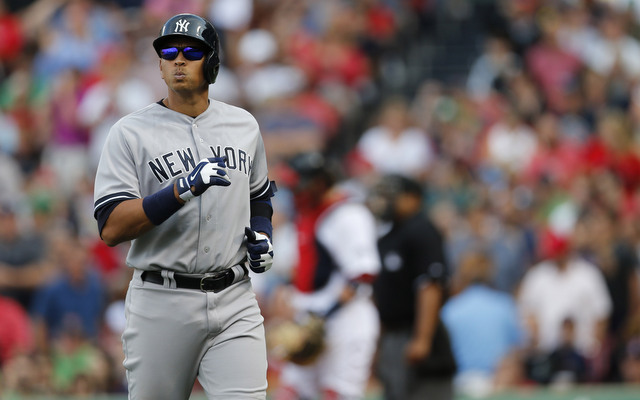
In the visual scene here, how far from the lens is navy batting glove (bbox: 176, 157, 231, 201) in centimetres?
445

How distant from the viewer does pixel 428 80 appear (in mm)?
15586

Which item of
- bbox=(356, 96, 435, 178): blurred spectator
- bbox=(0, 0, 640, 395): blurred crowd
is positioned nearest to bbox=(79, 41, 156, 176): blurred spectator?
bbox=(0, 0, 640, 395): blurred crowd

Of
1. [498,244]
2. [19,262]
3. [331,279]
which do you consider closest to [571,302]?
[498,244]

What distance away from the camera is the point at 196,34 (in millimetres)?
4758

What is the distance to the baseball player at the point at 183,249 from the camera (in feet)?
15.5

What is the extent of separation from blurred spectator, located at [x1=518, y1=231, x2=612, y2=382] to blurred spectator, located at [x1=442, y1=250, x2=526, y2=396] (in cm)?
32

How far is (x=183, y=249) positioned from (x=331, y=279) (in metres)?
3.47

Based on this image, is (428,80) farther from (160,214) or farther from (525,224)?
(160,214)

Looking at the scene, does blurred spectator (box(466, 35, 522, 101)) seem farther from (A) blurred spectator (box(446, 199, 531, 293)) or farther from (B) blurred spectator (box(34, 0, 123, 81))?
(B) blurred spectator (box(34, 0, 123, 81))

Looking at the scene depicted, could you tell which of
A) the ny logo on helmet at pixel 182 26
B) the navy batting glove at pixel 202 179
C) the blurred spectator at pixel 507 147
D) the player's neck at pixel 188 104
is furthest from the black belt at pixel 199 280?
the blurred spectator at pixel 507 147

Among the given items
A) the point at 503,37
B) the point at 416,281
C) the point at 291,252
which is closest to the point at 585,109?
the point at 503,37

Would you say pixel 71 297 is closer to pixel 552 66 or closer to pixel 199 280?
pixel 199 280

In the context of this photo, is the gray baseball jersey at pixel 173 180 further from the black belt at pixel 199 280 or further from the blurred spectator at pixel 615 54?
the blurred spectator at pixel 615 54

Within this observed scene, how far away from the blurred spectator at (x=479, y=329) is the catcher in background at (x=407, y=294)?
86.9 inches
